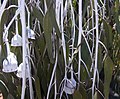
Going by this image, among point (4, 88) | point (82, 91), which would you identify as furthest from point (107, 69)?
point (4, 88)

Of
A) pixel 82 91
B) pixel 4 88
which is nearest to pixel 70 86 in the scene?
pixel 82 91

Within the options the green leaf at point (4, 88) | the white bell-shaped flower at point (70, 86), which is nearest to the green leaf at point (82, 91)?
the white bell-shaped flower at point (70, 86)

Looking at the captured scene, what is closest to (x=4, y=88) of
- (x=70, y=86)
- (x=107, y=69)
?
(x=70, y=86)

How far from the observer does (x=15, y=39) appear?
2.53 ft

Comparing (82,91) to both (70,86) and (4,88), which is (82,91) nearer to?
(70,86)

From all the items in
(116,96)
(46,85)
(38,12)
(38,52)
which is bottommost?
(116,96)

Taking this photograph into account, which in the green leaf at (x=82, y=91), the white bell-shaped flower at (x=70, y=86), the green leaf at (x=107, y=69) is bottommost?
the green leaf at (x=82, y=91)

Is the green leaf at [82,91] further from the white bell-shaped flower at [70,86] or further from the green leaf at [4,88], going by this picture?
the green leaf at [4,88]

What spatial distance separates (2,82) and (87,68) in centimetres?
25

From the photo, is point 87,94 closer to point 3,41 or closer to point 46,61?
point 46,61

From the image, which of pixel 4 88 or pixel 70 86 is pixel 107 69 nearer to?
pixel 70 86

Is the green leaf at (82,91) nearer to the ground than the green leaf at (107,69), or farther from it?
nearer to the ground

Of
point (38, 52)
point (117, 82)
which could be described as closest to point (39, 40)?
point (38, 52)

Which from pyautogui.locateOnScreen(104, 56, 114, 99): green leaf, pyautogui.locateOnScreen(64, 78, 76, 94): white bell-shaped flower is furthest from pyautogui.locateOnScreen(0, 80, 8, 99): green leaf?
pyautogui.locateOnScreen(104, 56, 114, 99): green leaf
